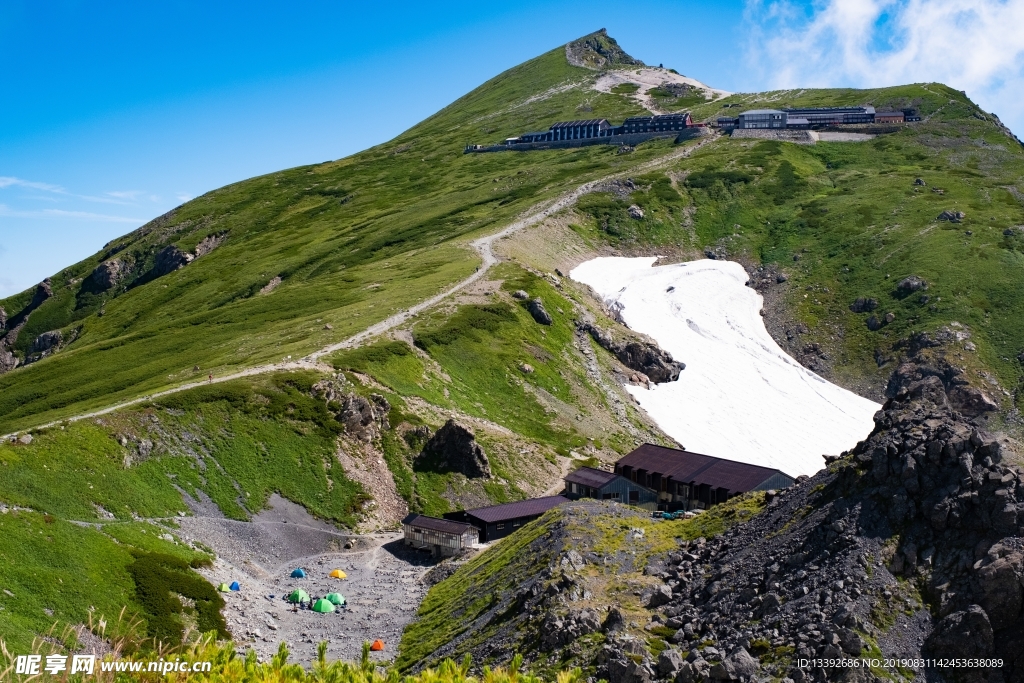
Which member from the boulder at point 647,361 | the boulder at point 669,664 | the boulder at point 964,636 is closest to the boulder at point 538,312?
the boulder at point 647,361

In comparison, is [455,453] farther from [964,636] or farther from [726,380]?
[726,380]

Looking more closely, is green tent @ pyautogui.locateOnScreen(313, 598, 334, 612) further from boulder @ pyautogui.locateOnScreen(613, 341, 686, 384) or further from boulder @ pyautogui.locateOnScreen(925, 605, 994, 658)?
boulder @ pyautogui.locateOnScreen(613, 341, 686, 384)

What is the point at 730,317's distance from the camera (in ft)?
593

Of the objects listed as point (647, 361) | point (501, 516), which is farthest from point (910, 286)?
point (501, 516)

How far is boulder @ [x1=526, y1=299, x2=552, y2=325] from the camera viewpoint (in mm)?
142125

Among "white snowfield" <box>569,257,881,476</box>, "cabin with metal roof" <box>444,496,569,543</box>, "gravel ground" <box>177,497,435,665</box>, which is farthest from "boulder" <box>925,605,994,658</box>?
"white snowfield" <box>569,257,881,476</box>

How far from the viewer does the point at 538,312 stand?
467 ft

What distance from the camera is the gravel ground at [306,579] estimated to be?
60938 mm

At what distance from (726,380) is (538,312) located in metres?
37.3

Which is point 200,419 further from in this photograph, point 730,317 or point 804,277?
point 804,277

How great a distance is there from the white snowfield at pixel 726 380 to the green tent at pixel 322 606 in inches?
2911

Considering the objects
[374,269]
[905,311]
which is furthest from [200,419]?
[905,311]

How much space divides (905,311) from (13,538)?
157690 mm

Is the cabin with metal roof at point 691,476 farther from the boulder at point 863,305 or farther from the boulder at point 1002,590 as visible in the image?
the boulder at point 863,305
